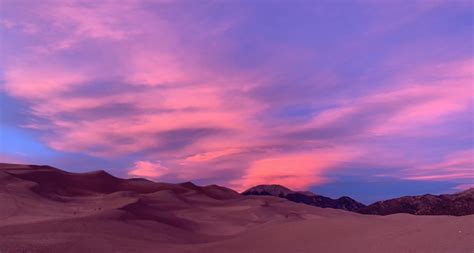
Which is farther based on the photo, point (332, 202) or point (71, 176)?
point (332, 202)

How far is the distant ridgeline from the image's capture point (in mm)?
27234

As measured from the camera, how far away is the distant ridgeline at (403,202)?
27.2 meters

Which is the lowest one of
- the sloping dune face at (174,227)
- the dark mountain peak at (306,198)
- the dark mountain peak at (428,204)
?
the sloping dune face at (174,227)

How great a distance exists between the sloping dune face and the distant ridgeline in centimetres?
614

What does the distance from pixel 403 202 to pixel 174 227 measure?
20.1m

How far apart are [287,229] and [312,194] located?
143 ft

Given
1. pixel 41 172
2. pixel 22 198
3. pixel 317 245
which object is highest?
pixel 41 172

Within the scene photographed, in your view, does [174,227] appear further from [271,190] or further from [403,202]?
[271,190]

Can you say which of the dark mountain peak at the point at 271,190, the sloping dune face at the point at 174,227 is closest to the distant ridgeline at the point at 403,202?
the dark mountain peak at the point at 271,190

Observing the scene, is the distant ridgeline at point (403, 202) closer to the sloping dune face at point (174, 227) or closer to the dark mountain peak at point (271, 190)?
the dark mountain peak at point (271, 190)

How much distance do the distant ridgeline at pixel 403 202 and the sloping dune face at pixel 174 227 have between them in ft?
20.1

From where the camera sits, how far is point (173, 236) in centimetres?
1956

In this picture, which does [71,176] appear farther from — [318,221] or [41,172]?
[318,221]

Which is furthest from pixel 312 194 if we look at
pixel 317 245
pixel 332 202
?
pixel 317 245
